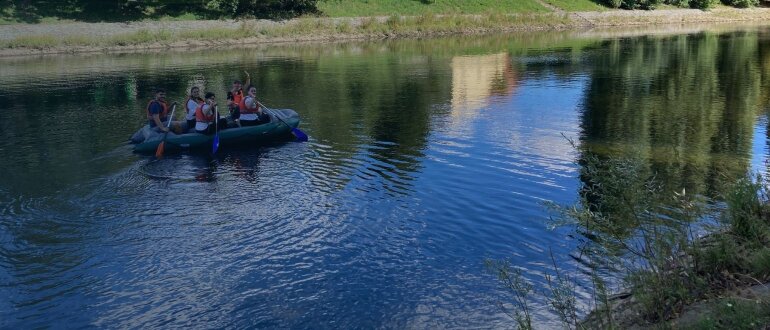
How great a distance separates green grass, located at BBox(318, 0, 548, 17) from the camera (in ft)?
203

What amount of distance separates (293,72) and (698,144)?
73.5 feet

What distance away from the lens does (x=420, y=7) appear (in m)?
65.9

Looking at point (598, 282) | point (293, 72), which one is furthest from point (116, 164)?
point (293, 72)

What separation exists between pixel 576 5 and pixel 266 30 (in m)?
32.3

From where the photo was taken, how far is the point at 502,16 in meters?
66.2

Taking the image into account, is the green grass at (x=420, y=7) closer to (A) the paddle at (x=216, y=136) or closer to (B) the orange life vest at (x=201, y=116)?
(B) the orange life vest at (x=201, y=116)

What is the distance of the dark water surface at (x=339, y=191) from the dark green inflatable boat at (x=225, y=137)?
1.12 feet

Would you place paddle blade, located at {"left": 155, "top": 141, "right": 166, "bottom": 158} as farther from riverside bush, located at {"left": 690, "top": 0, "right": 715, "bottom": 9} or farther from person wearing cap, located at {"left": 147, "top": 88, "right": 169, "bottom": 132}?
riverside bush, located at {"left": 690, "top": 0, "right": 715, "bottom": 9}

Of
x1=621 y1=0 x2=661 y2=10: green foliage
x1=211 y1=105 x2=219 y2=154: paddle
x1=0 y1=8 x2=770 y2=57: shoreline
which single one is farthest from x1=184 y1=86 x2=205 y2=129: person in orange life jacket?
x1=621 y1=0 x2=661 y2=10: green foliage

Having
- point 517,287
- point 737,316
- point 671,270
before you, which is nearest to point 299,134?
point 671,270

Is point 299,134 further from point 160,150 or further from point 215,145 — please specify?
point 160,150

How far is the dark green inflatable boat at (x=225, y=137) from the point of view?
61.4ft

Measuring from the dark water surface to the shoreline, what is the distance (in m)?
19.3

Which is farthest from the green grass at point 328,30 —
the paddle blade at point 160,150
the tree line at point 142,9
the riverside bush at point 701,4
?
the paddle blade at point 160,150
